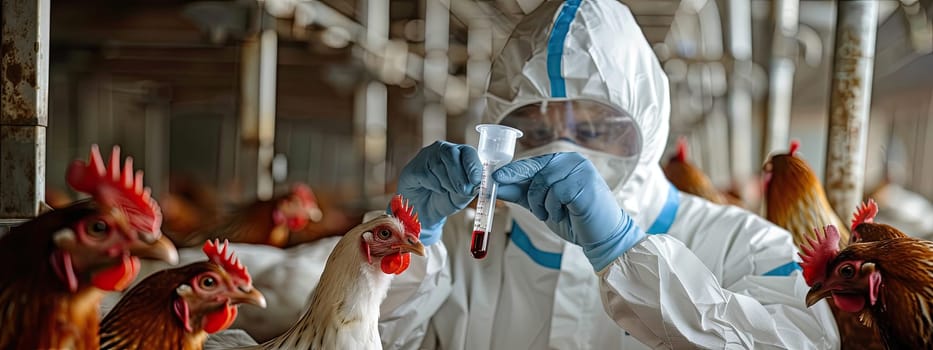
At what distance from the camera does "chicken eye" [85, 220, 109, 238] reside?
31.3 inches

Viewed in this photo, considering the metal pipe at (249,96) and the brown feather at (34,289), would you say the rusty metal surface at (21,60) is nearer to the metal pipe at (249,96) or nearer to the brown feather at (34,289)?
the brown feather at (34,289)

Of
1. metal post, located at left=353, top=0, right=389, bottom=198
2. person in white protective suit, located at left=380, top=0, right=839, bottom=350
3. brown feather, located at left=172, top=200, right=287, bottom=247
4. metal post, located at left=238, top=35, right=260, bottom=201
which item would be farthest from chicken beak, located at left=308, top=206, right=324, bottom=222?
person in white protective suit, located at left=380, top=0, right=839, bottom=350

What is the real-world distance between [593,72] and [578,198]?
0.36 meters

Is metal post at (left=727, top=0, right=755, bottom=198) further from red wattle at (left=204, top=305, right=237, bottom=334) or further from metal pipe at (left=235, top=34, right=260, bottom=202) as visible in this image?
red wattle at (left=204, top=305, right=237, bottom=334)

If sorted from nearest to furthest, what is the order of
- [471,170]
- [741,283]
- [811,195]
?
[471,170] → [741,283] → [811,195]

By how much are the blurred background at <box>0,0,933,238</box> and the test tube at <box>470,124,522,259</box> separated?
26.9 inches

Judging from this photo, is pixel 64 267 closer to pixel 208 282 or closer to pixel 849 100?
pixel 208 282

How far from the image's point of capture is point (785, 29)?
4227mm

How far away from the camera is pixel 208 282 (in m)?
0.98

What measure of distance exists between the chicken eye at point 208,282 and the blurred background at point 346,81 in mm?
328

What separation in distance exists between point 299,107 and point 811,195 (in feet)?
19.2

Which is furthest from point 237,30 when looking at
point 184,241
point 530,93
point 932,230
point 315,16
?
point 932,230

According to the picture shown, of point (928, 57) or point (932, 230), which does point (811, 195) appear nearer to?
point (932, 230)

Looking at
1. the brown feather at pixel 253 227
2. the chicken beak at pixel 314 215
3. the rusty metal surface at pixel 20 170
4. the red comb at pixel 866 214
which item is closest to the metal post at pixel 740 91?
the chicken beak at pixel 314 215
